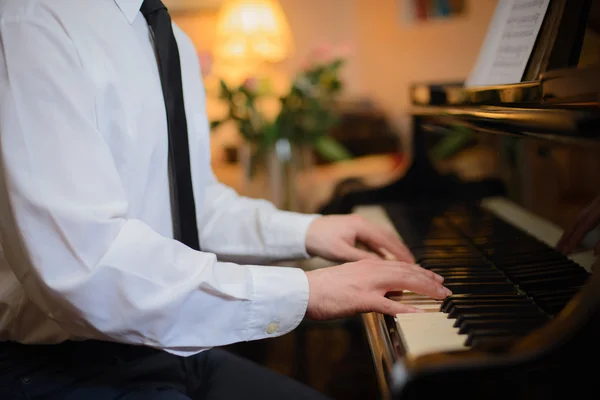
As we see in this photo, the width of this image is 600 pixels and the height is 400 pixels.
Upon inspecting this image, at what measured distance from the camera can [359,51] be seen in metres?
6.01

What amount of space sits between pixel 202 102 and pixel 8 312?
62 cm

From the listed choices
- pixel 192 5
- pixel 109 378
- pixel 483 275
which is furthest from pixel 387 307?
pixel 192 5

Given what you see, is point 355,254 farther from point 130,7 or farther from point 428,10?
point 428,10

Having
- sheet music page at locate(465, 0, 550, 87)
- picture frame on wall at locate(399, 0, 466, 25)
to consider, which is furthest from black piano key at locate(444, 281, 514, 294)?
picture frame on wall at locate(399, 0, 466, 25)

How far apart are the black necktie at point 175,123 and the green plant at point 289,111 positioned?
1.42m

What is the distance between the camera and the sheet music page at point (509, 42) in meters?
1.32

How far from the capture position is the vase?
2.69 metres

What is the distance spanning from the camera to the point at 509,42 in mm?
1419

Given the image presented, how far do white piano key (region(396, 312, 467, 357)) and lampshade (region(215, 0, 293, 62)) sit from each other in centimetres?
270

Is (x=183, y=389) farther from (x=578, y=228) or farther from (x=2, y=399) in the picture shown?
(x=578, y=228)

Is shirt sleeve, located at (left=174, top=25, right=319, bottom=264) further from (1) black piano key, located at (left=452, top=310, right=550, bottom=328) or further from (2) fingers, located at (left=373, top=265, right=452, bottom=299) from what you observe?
(1) black piano key, located at (left=452, top=310, right=550, bottom=328)

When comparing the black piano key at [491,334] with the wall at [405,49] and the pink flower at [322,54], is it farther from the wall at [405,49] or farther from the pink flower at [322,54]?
the wall at [405,49]

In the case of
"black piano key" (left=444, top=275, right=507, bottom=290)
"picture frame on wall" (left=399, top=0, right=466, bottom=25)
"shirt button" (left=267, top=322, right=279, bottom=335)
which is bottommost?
"shirt button" (left=267, top=322, right=279, bottom=335)

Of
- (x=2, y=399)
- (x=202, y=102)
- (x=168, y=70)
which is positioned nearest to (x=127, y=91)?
(x=168, y=70)
